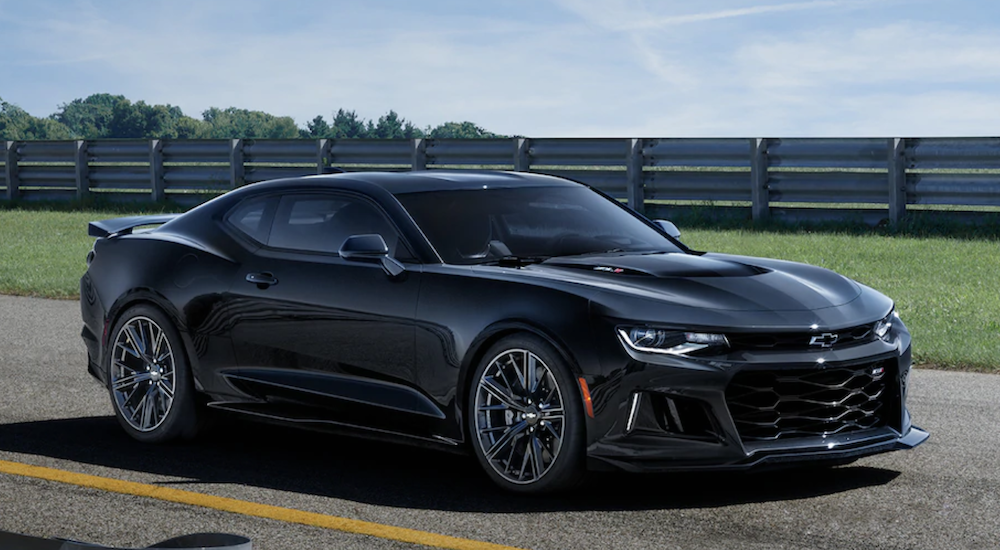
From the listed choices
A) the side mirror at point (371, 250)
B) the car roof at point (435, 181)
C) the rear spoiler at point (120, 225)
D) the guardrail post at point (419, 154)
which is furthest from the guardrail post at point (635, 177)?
the side mirror at point (371, 250)

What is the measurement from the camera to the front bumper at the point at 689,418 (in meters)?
5.71

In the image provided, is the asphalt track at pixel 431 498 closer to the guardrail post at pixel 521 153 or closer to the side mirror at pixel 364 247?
the side mirror at pixel 364 247

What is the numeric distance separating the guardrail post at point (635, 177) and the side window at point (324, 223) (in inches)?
751

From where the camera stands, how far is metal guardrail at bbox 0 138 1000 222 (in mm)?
23094

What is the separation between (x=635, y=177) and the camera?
86.0ft

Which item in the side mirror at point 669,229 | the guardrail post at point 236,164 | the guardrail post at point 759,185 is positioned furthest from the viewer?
the guardrail post at point 236,164

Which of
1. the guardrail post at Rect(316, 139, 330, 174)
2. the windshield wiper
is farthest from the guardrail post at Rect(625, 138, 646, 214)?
the windshield wiper

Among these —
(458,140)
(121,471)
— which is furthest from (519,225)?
(458,140)

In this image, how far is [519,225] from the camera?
23.1ft

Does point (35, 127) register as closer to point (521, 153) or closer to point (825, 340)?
point (521, 153)

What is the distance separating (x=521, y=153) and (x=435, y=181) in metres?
20.8

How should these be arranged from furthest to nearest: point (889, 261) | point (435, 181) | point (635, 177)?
point (635, 177) → point (889, 261) → point (435, 181)

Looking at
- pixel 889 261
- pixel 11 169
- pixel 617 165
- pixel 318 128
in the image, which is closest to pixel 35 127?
pixel 318 128

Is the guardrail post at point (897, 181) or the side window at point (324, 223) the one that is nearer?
the side window at point (324, 223)
